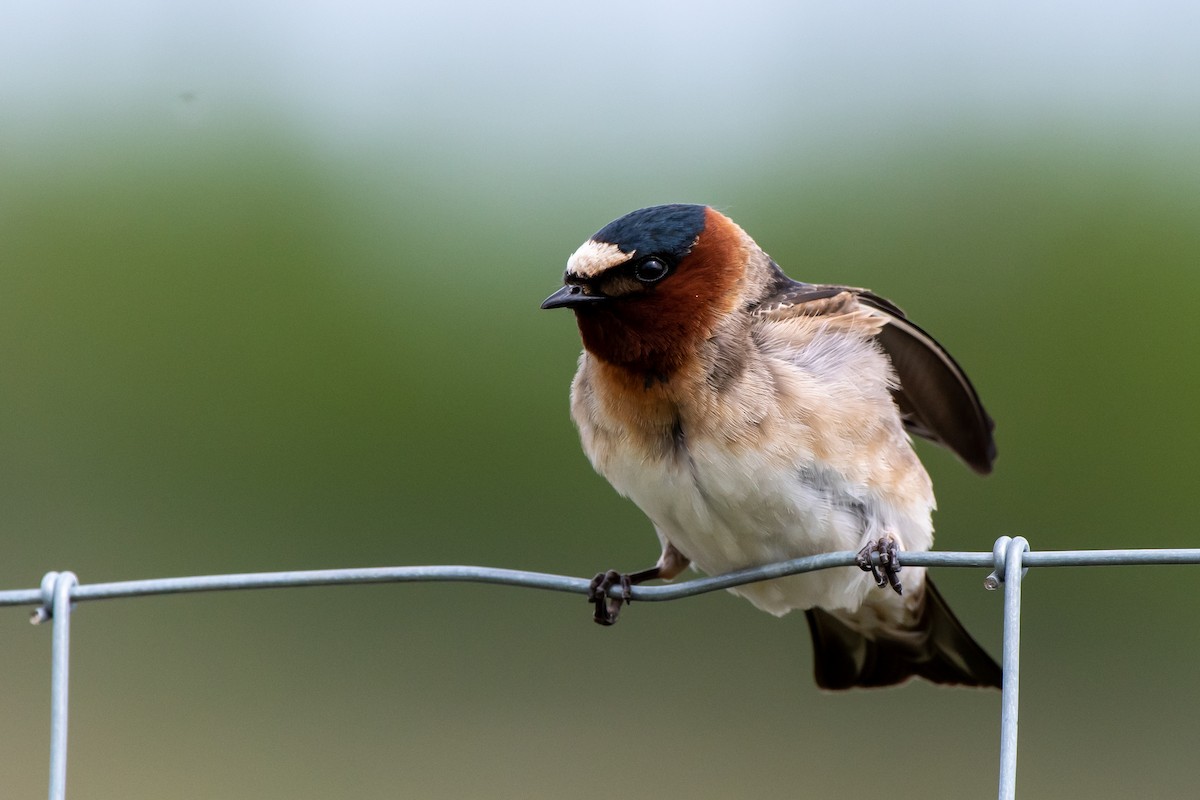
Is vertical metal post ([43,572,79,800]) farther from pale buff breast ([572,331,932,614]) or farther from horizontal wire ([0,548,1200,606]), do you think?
pale buff breast ([572,331,932,614])

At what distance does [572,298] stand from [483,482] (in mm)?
3956

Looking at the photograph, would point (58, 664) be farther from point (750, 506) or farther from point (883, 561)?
point (883, 561)

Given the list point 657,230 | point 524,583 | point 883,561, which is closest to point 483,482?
point 657,230

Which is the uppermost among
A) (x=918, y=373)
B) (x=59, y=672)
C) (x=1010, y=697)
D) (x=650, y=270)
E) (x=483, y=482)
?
(x=483, y=482)

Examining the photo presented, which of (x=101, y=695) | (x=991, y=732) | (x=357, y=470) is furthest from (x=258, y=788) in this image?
(x=991, y=732)

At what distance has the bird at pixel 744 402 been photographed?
10.8 feet

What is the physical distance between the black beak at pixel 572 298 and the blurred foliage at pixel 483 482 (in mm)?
3250

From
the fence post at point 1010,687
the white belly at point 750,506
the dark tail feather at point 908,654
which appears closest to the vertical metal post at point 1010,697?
the fence post at point 1010,687

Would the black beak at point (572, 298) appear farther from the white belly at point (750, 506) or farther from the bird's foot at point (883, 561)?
the bird's foot at point (883, 561)

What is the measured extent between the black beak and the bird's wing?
1.23 feet

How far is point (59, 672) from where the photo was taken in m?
2.50

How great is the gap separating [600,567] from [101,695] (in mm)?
2330

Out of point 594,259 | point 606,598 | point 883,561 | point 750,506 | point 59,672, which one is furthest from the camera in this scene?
point 606,598

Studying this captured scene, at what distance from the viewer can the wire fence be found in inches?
85.4
